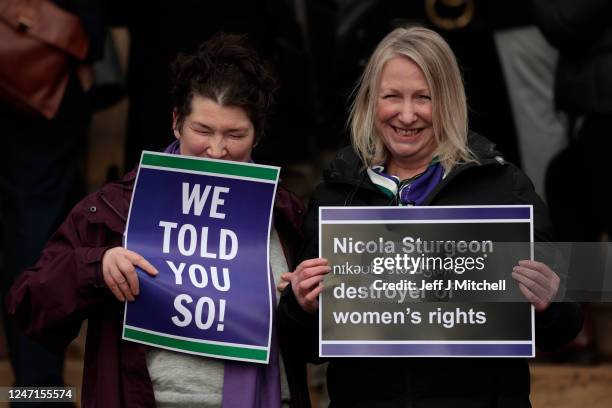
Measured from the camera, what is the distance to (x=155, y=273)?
452cm

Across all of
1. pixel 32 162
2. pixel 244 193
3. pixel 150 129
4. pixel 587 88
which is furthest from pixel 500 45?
pixel 244 193

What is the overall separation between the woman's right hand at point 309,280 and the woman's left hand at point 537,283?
56cm

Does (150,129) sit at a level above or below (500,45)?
below

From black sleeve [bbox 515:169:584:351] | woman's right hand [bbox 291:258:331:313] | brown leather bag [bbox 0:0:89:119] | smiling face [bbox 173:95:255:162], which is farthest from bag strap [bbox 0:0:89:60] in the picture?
black sleeve [bbox 515:169:584:351]

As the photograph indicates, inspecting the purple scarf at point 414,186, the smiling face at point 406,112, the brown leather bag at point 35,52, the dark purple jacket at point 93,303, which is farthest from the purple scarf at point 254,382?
the brown leather bag at point 35,52

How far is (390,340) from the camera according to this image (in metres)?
4.42

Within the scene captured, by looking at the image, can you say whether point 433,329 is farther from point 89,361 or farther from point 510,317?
point 89,361

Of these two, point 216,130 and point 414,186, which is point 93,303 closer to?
point 216,130

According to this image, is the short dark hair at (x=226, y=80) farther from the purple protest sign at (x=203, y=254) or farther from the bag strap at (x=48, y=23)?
the bag strap at (x=48, y=23)

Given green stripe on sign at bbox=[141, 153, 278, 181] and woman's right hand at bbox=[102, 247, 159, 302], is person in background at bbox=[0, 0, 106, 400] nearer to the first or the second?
green stripe on sign at bbox=[141, 153, 278, 181]

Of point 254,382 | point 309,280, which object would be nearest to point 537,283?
point 309,280

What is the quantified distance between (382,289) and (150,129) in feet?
7.42

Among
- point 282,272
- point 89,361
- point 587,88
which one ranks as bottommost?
point 89,361

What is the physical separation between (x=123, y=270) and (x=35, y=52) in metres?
1.89
